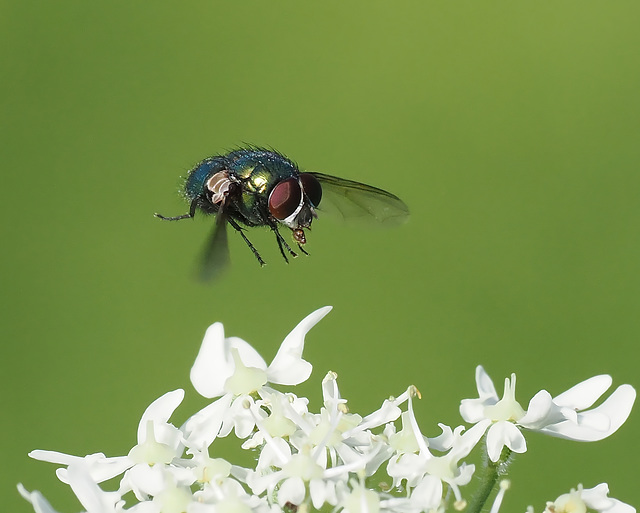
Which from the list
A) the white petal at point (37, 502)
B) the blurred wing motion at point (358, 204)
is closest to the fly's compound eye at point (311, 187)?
the blurred wing motion at point (358, 204)

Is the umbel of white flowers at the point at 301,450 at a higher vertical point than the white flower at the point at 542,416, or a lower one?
lower

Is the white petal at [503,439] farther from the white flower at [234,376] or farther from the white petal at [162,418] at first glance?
the white petal at [162,418]

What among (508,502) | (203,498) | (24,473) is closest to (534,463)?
(508,502)

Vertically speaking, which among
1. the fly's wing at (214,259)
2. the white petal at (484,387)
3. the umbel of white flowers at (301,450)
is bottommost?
the umbel of white flowers at (301,450)

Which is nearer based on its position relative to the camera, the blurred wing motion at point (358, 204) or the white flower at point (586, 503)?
the white flower at point (586, 503)

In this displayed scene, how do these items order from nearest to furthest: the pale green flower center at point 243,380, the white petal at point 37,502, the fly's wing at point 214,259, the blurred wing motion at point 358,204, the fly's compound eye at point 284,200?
the white petal at point 37,502 < the pale green flower center at point 243,380 < the fly's wing at point 214,259 < the fly's compound eye at point 284,200 < the blurred wing motion at point 358,204

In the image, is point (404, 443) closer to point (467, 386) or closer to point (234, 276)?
point (467, 386)

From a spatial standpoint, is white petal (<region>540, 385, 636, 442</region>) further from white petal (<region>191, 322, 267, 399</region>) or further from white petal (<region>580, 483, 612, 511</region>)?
white petal (<region>191, 322, 267, 399</region>)
